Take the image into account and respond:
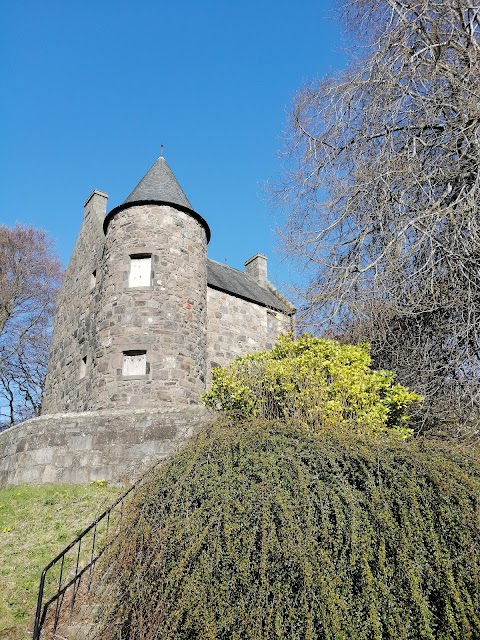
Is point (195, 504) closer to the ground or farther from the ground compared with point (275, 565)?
farther from the ground

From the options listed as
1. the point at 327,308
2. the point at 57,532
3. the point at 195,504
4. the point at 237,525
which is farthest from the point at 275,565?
the point at 327,308

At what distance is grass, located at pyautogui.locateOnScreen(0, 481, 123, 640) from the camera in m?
5.64

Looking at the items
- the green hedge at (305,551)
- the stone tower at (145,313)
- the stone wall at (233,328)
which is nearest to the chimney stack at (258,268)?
the stone wall at (233,328)

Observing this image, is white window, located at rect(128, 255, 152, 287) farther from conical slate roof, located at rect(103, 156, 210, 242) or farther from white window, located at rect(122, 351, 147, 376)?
white window, located at rect(122, 351, 147, 376)

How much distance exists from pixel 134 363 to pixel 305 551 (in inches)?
351

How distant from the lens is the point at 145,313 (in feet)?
42.0

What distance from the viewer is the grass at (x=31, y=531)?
5.64 metres

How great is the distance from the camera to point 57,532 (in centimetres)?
736

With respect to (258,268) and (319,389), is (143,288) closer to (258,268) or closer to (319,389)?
(319,389)

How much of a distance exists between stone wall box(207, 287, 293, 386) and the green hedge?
1027 centimetres

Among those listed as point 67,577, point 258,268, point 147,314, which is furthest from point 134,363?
point 258,268

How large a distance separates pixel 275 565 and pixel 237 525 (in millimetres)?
423

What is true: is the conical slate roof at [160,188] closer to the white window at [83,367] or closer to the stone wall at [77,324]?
the stone wall at [77,324]

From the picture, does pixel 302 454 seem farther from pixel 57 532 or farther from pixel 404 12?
pixel 404 12
